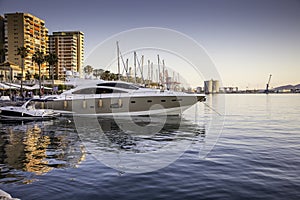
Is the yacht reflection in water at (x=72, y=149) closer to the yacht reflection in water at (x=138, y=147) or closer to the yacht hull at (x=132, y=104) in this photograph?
the yacht reflection in water at (x=138, y=147)

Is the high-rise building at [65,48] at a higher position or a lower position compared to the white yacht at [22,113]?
higher

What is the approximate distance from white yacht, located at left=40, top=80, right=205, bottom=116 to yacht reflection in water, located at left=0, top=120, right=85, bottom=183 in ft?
31.2

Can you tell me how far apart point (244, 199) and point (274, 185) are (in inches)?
57.6

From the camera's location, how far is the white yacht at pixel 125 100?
24188 millimetres

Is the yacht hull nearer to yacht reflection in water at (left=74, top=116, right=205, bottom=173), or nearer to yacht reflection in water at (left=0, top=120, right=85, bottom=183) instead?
yacht reflection in water at (left=74, top=116, right=205, bottom=173)

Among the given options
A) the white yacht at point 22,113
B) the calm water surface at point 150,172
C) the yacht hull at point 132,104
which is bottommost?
the calm water surface at point 150,172

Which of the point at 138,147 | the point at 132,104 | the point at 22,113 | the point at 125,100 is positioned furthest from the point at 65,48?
the point at 138,147

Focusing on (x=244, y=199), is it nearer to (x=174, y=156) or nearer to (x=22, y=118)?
(x=174, y=156)

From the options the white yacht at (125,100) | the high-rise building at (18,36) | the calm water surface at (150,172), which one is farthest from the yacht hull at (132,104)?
the high-rise building at (18,36)

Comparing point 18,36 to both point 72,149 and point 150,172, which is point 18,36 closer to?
point 72,149

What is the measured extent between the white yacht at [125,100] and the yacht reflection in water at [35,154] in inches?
375

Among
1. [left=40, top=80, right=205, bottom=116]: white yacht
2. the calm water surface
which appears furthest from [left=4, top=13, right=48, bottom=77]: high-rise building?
the calm water surface

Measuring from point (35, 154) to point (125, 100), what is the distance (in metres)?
14.0

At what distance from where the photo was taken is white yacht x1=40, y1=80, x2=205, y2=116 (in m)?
24.2
